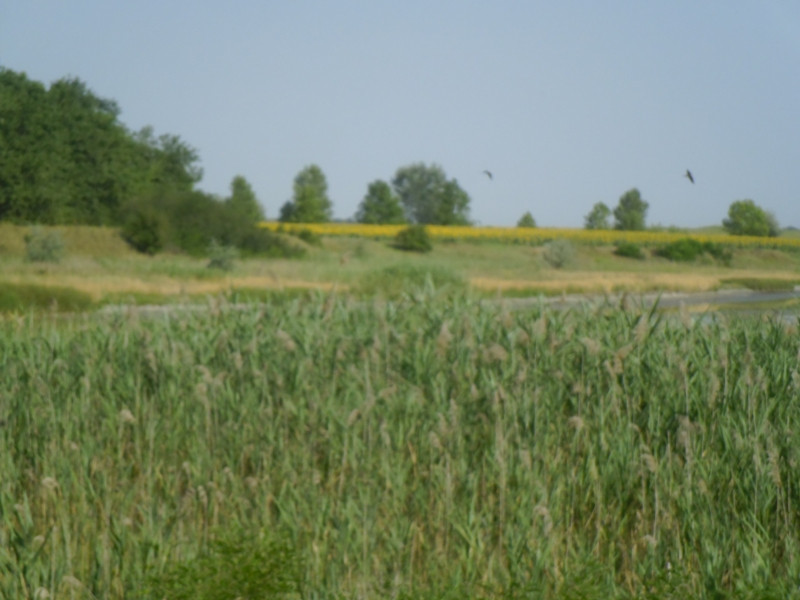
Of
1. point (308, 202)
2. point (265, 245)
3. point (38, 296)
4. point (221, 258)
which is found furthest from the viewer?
point (308, 202)

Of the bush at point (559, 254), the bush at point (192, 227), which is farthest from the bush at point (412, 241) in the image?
the bush at point (559, 254)

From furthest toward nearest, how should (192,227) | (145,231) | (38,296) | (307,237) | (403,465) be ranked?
(307,237) < (145,231) < (192,227) < (38,296) < (403,465)

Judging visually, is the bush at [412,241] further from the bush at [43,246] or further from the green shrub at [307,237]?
the bush at [43,246]

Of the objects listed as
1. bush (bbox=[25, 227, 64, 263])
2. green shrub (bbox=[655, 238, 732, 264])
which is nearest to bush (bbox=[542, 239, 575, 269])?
green shrub (bbox=[655, 238, 732, 264])

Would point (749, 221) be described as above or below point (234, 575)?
above

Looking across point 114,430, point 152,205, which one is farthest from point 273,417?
point 152,205

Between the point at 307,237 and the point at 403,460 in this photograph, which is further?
the point at 307,237

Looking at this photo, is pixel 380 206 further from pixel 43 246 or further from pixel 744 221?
pixel 744 221

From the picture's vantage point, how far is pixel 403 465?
15.0ft

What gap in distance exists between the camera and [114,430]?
4.78 m

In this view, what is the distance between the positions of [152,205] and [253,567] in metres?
29.1

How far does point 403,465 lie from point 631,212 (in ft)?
75.3

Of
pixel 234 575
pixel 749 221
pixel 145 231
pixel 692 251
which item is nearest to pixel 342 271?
pixel 692 251

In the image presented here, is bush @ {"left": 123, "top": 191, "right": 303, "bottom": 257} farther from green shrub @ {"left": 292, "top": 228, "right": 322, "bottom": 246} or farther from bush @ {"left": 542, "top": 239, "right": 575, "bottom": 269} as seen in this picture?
bush @ {"left": 542, "top": 239, "right": 575, "bottom": 269}
